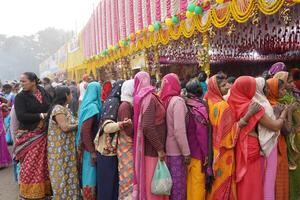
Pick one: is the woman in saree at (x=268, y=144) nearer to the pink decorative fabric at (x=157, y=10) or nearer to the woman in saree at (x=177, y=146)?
the woman in saree at (x=177, y=146)

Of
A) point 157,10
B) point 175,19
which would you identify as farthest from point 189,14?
point 157,10

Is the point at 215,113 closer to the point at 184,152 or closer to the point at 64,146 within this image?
the point at 184,152

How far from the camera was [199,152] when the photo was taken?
9.21ft

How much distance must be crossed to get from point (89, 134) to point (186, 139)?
100 centimetres

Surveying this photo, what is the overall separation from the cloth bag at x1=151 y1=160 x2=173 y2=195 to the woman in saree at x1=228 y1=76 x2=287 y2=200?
578 mm

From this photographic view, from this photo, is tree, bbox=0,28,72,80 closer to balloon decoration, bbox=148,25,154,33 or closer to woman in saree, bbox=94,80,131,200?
balloon decoration, bbox=148,25,154,33

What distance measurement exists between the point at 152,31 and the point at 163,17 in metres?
0.44

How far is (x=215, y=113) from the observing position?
282 centimetres

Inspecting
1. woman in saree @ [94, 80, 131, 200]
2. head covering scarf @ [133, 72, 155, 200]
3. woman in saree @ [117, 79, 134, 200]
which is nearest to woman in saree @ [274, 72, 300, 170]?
head covering scarf @ [133, 72, 155, 200]

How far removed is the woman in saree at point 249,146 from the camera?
8.81 feet

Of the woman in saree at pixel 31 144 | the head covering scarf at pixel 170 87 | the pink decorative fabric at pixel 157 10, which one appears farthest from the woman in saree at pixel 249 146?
the pink decorative fabric at pixel 157 10

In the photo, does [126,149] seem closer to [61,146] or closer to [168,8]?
[61,146]

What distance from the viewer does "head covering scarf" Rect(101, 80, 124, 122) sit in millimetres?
3012

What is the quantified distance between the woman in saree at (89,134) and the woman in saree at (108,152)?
0.44ft
